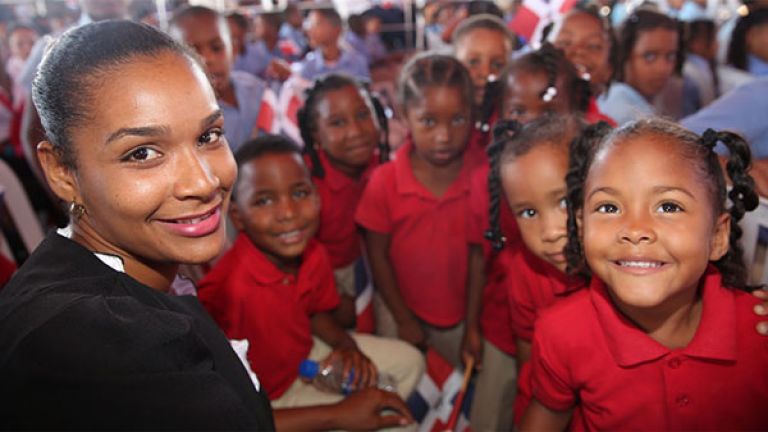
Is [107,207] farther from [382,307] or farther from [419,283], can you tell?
[382,307]

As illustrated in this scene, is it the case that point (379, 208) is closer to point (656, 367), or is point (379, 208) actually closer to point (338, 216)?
point (338, 216)

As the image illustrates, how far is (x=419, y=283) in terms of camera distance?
255 cm

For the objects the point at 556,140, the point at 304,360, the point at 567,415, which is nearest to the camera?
the point at 567,415

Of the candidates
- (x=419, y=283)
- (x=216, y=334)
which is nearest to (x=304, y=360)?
(x=419, y=283)

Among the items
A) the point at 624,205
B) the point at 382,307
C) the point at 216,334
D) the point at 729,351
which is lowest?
the point at 382,307

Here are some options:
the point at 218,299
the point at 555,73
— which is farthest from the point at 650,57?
the point at 218,299

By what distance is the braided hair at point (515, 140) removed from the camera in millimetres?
1763

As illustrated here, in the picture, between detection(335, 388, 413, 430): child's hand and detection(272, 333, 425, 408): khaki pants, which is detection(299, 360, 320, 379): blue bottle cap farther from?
detection(335, 388, 413, 430): child's hand

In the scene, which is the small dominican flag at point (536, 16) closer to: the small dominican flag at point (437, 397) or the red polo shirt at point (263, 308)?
the small dominican flag at point (437, 397)

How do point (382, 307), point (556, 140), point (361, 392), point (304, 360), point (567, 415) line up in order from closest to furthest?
point (567, 415) < point (556, 140) < point (361, 392) < point (304, 360) < point (382, 307)

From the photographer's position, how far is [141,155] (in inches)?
40.9

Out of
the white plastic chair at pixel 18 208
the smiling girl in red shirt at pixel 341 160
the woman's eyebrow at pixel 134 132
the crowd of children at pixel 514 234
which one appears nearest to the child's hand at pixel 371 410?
the crowd of children at pixel 514 234

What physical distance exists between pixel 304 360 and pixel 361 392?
0.28 m

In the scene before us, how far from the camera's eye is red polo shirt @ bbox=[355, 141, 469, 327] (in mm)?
2459
